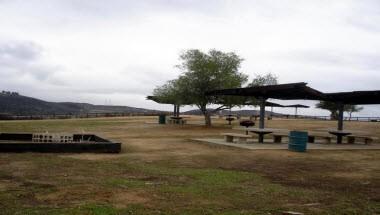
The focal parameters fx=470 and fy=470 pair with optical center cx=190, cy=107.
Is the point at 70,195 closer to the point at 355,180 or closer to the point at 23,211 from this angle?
the point at 23,211

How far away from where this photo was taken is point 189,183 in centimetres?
1036

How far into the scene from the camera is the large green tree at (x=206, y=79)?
37.1 metres

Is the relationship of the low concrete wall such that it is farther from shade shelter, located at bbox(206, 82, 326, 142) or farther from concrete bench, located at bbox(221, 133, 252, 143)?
shade shelter, located at bbox(206, 82, 326, 142)

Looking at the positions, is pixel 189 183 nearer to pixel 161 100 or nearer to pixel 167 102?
pixel 167 102

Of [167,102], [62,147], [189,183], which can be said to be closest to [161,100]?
[167,102]

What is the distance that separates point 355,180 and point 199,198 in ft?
16.1

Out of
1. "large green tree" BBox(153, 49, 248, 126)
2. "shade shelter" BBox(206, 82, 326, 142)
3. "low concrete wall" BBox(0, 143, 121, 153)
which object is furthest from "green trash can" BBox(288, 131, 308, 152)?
"large green tree" BBox(153, 49, 248, 126)

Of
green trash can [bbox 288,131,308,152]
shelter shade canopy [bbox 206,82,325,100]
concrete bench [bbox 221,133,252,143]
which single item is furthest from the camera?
concrete bench [bbox 221,133,252,143]

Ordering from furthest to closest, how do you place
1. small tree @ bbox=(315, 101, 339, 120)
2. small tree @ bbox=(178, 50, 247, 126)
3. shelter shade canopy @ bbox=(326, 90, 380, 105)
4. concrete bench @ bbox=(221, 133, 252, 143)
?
1. small tree @ bbox=(315, 101, 339, 120)
2. small tree @ bbox=(178, 50, 247, 126)
3. shelter shade canopy @ bbox=(326, 90, 380, 105)
4. concrete bench @ bbox=(221, 133, 252, 143)

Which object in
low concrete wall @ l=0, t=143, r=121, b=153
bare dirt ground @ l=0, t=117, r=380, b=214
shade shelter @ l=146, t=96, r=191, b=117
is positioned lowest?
bare dirt ground @ l=0, t=117, r=380, b=214

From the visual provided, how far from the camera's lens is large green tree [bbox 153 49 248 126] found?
3706cm

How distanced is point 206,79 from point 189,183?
27.0 metres

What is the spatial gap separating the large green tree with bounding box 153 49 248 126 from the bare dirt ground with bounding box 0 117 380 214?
66.7ft

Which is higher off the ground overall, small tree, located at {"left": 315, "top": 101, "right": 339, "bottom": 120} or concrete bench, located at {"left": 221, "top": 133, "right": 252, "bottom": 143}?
small tree, located at {"left": 315, "top": 101, "right": 339, "bottom": 120}
